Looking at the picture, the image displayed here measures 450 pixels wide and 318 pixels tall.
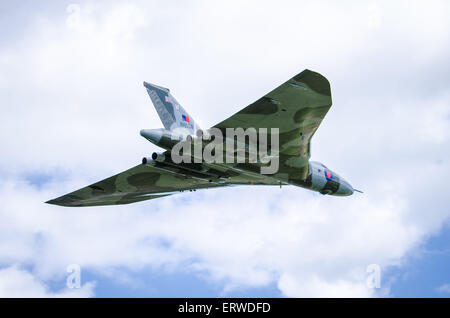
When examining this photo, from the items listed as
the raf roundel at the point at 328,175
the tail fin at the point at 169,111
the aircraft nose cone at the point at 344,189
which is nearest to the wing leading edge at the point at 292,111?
the tail fin at the point at 169,111

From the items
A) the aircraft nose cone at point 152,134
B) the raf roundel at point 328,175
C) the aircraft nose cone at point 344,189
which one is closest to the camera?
the aircraft nose cone at point 152,134

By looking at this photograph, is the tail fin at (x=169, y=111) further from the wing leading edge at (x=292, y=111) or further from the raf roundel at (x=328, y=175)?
the raf roundel at (x=328, y=175)

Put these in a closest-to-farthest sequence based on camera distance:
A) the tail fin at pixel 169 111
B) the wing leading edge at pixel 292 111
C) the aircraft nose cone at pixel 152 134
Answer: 1. the wing leading edge at pixel 292 111
2. the aircraft nose cone at pixel 152 134
3. the tail fin at pixel 169 111

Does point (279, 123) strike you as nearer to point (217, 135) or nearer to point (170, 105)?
point (217, 135)

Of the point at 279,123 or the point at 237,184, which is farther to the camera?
the point at 237,184

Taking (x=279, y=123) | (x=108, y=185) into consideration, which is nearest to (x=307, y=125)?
(x=279, y=123)

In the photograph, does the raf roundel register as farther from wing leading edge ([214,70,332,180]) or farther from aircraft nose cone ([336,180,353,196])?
wing leading edge ([214,70,332,180])

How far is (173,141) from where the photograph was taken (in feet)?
92.8

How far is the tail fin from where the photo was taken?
1248 inches

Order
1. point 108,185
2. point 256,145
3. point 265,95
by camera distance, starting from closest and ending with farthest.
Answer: point 265,95 < point 256,145 < point 108,185

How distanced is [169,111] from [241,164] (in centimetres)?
490

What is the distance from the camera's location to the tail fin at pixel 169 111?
3169 centimetres

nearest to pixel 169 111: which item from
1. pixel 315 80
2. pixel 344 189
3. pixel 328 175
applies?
pixel 315 80

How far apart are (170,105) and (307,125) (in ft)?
26.5
